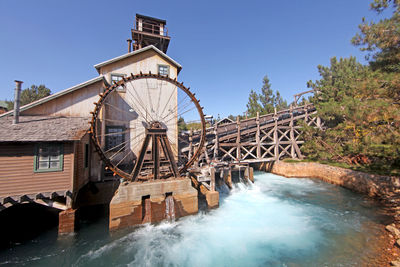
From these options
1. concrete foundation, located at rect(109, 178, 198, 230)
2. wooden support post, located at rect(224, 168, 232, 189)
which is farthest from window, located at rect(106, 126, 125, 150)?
wooden support post, located at rect(224, 168, 232, 189)

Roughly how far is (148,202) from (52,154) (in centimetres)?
439

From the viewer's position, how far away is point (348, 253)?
5.55 metres

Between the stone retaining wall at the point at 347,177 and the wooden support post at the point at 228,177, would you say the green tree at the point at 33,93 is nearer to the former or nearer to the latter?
the wooden support post at the point at 228,177

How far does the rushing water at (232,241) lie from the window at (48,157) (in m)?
2.91

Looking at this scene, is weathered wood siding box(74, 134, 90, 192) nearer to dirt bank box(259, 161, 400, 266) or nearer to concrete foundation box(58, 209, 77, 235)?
concrete foundation box(58, 209, 77, 235)

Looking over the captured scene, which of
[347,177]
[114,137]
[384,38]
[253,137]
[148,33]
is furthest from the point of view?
[253,137]

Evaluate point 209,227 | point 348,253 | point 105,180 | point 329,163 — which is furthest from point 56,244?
point 329,163

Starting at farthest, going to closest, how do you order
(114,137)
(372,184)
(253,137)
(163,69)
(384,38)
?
(253,137)
(163,69)
(114,137)
(372,184)
(384,38)

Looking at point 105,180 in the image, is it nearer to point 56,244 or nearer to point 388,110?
point 56,244

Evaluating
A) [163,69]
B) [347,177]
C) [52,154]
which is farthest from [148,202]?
[347,177]

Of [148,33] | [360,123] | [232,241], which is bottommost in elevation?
[232,241]

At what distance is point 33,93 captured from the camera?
30953mm

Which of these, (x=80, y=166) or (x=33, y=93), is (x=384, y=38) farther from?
(x=33, y=93)

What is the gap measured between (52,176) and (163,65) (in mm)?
9394
